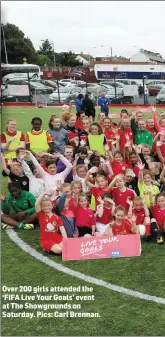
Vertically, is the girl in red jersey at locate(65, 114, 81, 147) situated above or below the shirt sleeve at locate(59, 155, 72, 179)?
above

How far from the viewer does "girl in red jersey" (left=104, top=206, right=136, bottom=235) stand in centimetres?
618

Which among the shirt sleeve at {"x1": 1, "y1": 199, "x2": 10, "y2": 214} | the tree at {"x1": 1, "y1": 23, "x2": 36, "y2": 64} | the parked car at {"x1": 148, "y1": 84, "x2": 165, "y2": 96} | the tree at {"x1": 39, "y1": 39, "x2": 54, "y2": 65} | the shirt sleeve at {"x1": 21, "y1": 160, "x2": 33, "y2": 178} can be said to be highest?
the tree at {"x1": 39, "y1": 39, "x2": 54, "y2": 65}

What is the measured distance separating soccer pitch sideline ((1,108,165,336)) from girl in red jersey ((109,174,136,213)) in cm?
73

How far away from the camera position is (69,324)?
14.5 feet

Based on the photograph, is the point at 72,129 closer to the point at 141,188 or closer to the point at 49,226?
the point at 141,188

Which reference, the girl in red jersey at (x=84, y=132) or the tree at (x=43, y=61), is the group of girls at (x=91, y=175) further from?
the tree at (x=43, y=61)

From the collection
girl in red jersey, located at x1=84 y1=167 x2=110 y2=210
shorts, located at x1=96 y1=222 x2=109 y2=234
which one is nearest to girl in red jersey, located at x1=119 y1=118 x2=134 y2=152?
girl in red jersey, located at x1=84 y1=167 x2=110 y2=210

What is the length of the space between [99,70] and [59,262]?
136 feet

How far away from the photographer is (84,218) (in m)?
6.45

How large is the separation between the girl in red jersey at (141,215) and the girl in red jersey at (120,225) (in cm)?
22

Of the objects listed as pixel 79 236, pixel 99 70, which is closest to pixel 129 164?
pixel 79 236

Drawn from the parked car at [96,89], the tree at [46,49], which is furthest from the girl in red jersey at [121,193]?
the tree at [46,49]

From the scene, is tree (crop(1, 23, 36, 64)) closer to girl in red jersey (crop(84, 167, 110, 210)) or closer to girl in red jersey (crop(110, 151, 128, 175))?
girl in red jersey (crop(110, 151, 128, 175))

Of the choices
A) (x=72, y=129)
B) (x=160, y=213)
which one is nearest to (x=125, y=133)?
(x=72, y=129)
